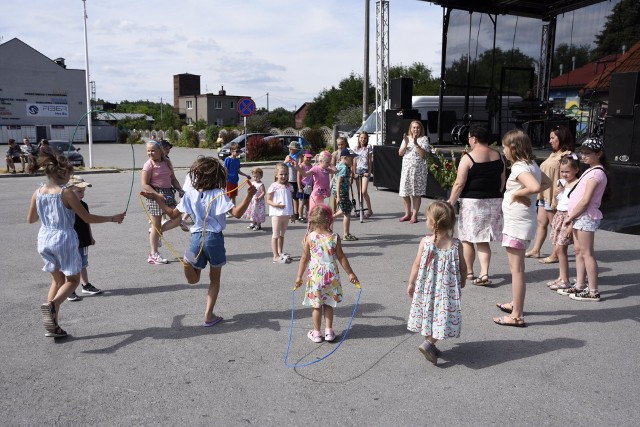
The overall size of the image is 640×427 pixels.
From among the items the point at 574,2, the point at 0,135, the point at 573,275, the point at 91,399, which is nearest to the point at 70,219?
the point at 91,399

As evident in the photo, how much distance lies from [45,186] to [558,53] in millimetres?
17704

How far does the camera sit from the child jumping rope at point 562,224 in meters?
5.52

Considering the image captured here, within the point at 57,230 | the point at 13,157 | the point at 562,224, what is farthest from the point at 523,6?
the point at 13,157

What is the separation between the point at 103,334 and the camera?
176 inches

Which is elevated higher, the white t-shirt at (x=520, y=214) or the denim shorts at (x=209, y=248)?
the white t-shirt at (x=520, y=214)

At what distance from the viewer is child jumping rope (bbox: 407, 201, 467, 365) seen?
12.3ft

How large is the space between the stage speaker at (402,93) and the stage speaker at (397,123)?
0.27m

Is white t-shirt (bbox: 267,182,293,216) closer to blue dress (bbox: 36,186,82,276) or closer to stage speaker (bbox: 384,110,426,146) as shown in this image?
blue dress (bbox: 36,186,82,276)

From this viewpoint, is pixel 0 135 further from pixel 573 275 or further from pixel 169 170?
pixel 573 275

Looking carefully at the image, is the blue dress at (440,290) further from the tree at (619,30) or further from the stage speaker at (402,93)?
the tree at (619,30)

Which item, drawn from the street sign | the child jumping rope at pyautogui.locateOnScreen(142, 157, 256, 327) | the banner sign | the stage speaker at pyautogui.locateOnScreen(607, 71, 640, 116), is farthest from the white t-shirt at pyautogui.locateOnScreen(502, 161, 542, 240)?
the banner sign

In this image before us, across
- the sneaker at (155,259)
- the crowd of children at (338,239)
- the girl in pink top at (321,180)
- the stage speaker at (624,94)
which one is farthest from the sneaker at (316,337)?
the stage speaker at (624,94)

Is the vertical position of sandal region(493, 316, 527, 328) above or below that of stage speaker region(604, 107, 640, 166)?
below

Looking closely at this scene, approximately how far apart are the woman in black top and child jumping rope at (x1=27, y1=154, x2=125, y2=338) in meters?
3.52
